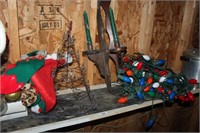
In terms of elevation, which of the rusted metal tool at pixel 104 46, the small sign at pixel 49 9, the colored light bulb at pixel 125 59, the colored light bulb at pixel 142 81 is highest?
the small sign at pixel 49 9

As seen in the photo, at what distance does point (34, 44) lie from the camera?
1.13 metres

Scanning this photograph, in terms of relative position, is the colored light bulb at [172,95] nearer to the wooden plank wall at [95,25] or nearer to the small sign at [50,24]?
the wooden plank wall at [95,25]

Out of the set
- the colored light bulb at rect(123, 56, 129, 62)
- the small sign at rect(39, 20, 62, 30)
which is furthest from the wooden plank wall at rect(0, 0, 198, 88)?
the colored light bulb at rect(123, 56, 129, 62)

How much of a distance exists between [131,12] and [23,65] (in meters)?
0.80

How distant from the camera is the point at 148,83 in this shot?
3.91ft

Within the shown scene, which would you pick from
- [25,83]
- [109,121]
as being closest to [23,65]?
[25,83]

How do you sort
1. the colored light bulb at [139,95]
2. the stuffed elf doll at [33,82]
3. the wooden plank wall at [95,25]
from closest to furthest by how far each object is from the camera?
1. the stuffed elf doll at [33,82]
2. the wooden plank wall at [95,25]
3. the colored light bulb at [139,95]

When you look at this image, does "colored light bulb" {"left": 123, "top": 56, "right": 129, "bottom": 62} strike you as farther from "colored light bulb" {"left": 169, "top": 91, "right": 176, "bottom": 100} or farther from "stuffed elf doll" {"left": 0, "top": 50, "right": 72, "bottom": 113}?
"stuffed elf doll" {"left": 0, "top": 50, "right": 72, "bottom": 113}

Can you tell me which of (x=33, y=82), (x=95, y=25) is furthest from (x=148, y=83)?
(x=33, y=82)

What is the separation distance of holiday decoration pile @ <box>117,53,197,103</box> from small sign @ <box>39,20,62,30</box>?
1.50 feet

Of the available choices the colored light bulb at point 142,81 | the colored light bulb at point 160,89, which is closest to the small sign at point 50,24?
the colored light bulb at point 142,81

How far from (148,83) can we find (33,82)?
0.67 metres

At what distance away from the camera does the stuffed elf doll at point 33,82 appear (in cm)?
84

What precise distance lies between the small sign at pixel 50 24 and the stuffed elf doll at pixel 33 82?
0.20m
